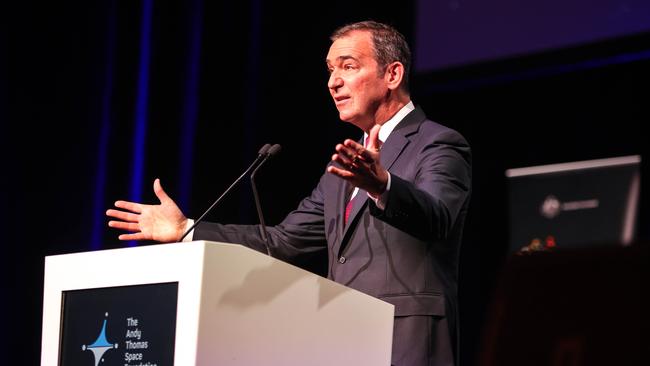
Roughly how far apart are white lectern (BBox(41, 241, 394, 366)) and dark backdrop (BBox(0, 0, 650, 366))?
174 cm

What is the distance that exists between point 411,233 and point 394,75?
0.84 metres

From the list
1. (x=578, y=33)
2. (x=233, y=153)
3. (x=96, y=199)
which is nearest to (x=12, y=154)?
(x=96, y=199)

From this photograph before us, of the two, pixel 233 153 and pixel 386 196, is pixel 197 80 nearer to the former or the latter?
pixel 233 153

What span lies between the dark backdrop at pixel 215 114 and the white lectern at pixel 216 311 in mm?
1738

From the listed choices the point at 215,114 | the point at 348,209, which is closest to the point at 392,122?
the point at 348,209

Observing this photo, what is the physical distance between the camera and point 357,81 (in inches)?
106

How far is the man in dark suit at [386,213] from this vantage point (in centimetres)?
200

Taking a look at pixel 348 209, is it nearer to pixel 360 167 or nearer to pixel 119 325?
pixel 360 167

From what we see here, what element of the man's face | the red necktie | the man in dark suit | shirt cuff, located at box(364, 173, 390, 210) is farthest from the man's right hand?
shirt cuff, located at box(364, 173, 390, 210)

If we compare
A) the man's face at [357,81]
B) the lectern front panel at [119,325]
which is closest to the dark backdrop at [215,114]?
the man's face at [357,81]

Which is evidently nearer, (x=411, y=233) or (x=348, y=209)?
(x=411, y=233)

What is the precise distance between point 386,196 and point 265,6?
9.19ft

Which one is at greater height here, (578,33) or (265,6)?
(265,6)

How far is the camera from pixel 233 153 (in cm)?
432
